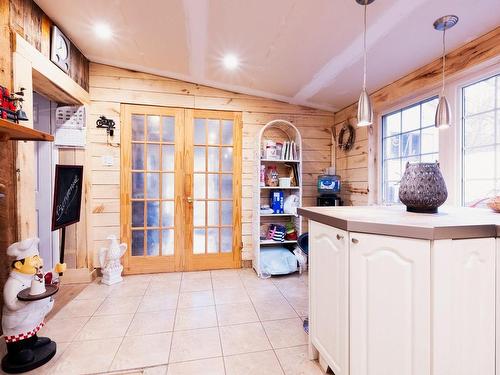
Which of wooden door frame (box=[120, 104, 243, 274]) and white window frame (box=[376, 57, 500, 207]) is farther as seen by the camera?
wooden door frame (box=[120, 104, 243, 274])

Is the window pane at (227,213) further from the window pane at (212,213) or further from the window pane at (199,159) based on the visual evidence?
the window pane at (199,159)

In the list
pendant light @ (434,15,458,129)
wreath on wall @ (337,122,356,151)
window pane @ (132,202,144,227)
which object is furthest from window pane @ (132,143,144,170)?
pendant light @ (434,15,458,129)

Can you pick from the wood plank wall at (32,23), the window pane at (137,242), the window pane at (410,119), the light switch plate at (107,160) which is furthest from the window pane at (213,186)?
the window pane at (410,119)

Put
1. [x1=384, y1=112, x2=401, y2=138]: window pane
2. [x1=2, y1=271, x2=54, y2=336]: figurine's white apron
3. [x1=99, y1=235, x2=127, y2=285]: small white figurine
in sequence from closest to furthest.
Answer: [x1=2, y1=271, x2=54, y2=336]: figurine's white apron < [x1=384, y1=112, x2=401, y2=138]: window pane < [x1=99, y1=235, x2=127, y2=285]: small white figurine

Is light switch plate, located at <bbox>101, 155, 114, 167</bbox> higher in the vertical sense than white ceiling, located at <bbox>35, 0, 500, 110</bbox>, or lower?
lower

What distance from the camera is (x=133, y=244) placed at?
3289 millimetres

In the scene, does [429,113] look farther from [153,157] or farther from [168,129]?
[153,157]

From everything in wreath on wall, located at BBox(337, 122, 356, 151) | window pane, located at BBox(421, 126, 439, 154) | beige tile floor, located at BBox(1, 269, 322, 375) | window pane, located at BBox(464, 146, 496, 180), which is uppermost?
wreath on wall, located at BBox(337, 122, 356, 151)

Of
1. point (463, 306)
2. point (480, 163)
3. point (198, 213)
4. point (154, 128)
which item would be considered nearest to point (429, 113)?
point (480, 163)

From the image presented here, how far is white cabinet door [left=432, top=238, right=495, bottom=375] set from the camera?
3.48 ft

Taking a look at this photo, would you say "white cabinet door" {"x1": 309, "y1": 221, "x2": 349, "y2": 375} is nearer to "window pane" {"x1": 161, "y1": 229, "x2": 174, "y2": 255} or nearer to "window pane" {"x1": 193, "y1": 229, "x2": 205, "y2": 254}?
"window pane" {"x1": 193, "y1": 229, "x2": 205, "y2": 254}

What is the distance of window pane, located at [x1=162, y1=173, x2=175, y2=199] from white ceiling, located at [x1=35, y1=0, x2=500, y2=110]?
1.27m

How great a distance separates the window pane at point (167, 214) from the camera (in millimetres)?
3346

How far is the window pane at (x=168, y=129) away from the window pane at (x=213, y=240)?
130 centimetres
